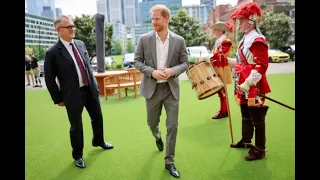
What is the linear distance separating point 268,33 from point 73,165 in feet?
98.3

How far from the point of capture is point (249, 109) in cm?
373

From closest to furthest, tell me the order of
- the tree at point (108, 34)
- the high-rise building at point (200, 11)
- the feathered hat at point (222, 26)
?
the feathered hat at point (222, 26) < the tree at point (108, 34) < the high-rise building at point (200, 11)

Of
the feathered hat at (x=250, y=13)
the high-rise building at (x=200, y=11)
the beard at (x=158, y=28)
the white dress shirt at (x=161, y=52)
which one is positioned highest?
the high-rise building at (x=200, y=11)

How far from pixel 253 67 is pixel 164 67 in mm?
1152

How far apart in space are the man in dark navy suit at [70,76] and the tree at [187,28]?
1324 inches

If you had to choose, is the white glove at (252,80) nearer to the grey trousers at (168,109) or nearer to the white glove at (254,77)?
the white glove at (254,77)

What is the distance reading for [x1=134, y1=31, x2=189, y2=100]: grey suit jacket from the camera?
3.41m

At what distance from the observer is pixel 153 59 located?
3447mm

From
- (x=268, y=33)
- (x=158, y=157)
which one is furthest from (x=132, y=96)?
(x=268, y=33)

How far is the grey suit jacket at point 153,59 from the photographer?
134 inches

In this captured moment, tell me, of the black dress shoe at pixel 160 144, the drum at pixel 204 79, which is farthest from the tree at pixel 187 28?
the black dress shoe at pixel 160 144

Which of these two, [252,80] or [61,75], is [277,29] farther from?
[61,75]

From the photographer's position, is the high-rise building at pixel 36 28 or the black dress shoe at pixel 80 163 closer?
the black dress shoe at pixel 80 163

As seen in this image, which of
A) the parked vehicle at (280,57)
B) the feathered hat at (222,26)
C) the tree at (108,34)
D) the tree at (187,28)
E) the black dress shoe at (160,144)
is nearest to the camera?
the black dress shoe at (160,144)
